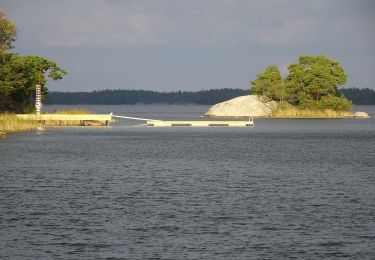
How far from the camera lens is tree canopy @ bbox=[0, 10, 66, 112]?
95562mm

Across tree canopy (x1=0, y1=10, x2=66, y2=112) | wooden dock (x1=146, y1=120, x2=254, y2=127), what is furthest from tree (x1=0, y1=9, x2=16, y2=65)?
wooden dock (x1=146, y1=120, x2=254, y2=127)

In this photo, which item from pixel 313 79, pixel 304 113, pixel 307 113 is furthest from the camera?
pixel 304 113

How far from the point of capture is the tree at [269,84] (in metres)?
148

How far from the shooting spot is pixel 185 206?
29.9 m

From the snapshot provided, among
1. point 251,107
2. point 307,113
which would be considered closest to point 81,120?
point 307,113

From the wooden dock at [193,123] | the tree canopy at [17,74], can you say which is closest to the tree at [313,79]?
the wooden dock at [193,123]

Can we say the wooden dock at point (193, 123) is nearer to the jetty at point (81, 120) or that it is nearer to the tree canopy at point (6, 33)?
the jetty at point (81, 120)

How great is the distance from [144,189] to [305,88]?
371ft

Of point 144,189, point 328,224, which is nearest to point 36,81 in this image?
point 144,189

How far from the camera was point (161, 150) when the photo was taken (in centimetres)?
A: 6419

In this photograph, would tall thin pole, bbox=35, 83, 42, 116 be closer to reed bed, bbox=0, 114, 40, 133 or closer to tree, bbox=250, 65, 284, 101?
reed bed, bbox=0, 114, 40, 133

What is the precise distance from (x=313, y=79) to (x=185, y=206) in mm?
115584

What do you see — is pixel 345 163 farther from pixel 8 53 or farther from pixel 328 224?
pixel 8 53

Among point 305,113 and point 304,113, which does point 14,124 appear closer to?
point 305,113
